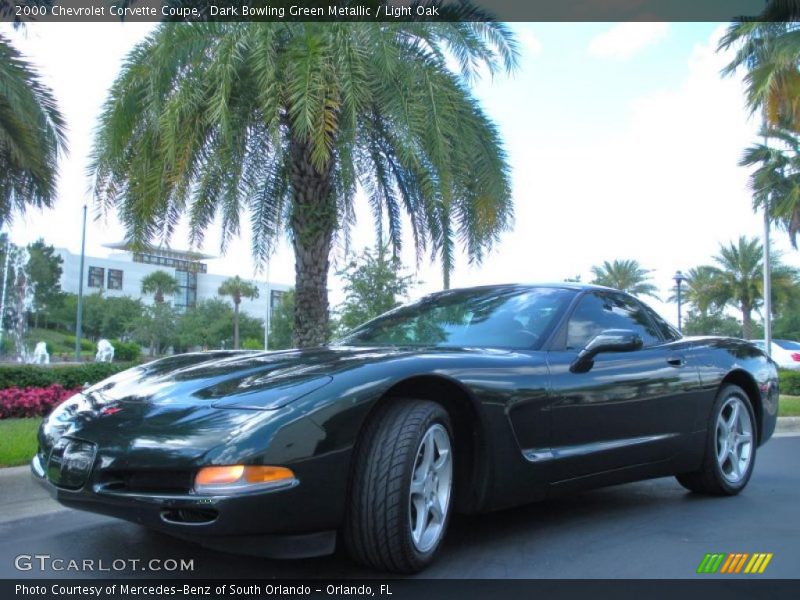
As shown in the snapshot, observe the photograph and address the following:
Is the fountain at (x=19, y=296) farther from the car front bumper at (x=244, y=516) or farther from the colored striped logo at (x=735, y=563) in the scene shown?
the colored striped logo at (x=735, y=563)

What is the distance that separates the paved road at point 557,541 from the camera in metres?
3.52

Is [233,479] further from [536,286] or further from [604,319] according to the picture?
[604,319]

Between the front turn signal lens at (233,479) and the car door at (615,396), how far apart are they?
1566 mm

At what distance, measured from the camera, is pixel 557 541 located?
4.03m

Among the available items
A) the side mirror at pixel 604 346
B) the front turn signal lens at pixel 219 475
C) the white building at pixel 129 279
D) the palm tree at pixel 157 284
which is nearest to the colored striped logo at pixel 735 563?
the side mirror at pixel 604 346

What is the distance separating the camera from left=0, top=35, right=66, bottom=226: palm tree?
34.5 feet

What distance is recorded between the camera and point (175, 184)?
938 centimetres

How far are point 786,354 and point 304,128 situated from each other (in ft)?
86.6

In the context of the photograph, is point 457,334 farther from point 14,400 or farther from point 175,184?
point 14,400

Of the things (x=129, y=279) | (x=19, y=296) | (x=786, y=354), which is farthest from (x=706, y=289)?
(x=129, y=279)

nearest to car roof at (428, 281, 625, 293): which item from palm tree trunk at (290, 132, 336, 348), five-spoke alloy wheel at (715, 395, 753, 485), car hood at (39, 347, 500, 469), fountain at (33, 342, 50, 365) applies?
car hood at (39, 347, 500, 469)

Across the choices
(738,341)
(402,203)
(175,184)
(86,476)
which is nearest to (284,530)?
(86,476)

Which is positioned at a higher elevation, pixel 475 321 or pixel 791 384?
pixel 475 321

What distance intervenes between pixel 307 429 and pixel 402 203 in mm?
9077
